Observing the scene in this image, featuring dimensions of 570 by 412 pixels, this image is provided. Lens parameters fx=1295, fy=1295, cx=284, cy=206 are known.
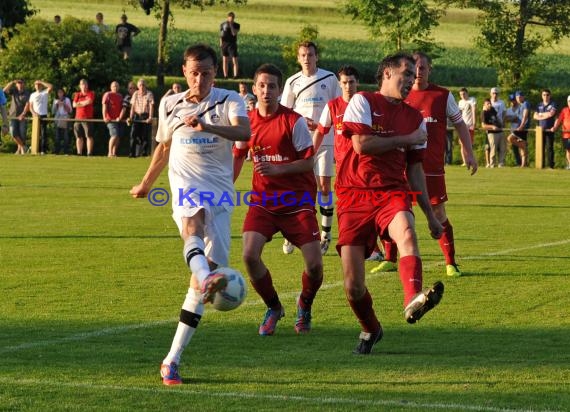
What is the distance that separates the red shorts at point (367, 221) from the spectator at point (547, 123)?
2753 centimetres

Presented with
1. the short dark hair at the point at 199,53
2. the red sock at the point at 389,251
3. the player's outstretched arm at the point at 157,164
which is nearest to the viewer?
the short dark hair at the point at 199,53

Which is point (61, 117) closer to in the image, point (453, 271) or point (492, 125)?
point (492, 125)

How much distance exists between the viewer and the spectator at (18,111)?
37906 millimetres

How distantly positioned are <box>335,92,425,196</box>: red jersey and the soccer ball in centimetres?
163

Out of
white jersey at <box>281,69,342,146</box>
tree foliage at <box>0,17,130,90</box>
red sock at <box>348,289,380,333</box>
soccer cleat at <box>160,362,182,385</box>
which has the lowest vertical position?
soccer cleat at <box>160,362,182,385</box>

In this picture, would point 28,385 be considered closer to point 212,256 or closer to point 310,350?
point 212,256

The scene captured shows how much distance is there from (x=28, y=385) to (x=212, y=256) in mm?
1516

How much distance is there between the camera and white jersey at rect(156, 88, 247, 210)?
879 cm

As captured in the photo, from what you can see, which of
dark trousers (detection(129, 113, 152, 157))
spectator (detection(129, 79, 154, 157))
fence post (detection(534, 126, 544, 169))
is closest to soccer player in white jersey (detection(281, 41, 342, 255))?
fence post (detection(534, 126, 544, 169))

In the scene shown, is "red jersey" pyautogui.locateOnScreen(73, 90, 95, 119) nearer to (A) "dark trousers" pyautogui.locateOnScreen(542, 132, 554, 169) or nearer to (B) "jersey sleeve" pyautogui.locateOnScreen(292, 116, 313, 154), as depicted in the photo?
(A) "dark trousers" pyautogui.locateOnScreen(542, 132, 554, 169)

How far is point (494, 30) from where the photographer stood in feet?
158

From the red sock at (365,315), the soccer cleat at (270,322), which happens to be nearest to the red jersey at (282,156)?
the soccer cleat at (270,322)

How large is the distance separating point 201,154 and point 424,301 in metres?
1.85

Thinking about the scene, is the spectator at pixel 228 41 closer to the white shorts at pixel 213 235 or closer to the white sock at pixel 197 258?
the white shorts at pixel 213 235
